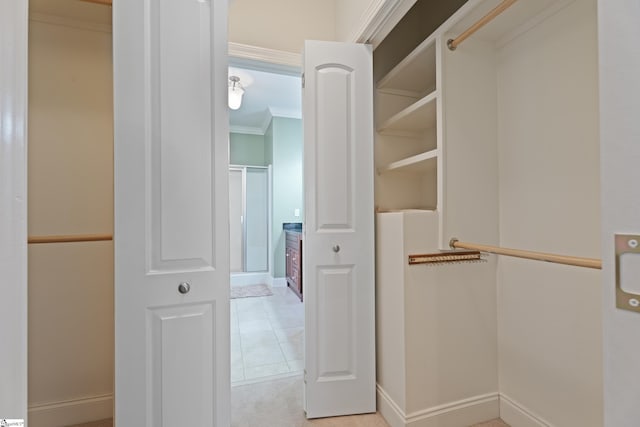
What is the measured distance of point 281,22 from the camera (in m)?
1.85

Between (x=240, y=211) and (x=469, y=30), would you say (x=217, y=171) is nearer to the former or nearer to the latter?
(x=469, y=30)

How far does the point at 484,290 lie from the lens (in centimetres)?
160

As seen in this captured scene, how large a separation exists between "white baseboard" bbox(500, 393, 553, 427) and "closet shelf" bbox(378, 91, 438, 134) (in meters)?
1.66

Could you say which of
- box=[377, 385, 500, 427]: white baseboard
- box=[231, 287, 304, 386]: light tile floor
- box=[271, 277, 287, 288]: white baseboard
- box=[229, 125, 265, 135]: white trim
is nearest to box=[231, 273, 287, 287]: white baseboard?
box=[271, 277, 287, 288]: white baseboard

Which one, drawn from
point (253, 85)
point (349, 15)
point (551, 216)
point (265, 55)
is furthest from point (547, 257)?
A: point (253, 85)

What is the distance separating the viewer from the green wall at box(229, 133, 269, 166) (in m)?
5.05

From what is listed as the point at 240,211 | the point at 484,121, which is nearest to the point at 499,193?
the point at 484,121

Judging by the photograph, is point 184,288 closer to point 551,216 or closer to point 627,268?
point 627,268

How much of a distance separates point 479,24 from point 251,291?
418 cm

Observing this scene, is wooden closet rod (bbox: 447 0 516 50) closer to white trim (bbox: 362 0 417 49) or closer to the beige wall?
white trim (bbox: 362 0 417 49)

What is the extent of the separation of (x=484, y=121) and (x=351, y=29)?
957mm

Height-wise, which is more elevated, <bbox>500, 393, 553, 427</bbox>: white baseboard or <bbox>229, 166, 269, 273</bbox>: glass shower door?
<bbox>229, 166, 269, 273</bbox>: glass shower door

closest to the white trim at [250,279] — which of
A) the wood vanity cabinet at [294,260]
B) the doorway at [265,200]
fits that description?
the doorway at [265,200]
